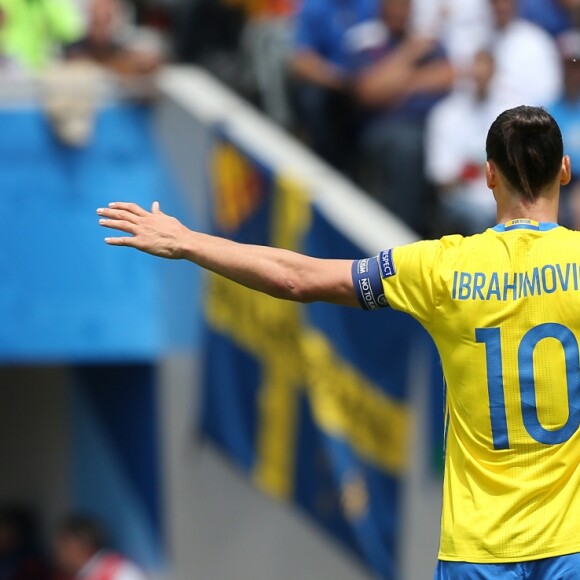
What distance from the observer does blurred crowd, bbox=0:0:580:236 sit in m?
8.54

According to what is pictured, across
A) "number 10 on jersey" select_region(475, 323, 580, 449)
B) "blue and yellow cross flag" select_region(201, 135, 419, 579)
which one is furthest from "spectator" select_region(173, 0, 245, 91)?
"number 10 on jersey" select_region(475, 323, 580, 449)

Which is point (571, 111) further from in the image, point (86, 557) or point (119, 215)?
point (119, 215)

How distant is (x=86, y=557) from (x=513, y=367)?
22.2 feet

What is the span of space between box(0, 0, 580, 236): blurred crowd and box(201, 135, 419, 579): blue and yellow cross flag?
586mm

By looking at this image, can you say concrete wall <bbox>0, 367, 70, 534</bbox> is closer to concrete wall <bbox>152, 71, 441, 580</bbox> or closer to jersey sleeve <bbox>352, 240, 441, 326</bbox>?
Result: concrete wall <bbox>152, 71, 441, 580</bbox>

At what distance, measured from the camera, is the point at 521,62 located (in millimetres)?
8633

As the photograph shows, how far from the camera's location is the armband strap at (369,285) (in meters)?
3.71

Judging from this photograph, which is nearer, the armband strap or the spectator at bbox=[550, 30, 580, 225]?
the armband strap

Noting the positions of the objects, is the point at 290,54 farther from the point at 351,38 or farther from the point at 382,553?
the point at 382,553

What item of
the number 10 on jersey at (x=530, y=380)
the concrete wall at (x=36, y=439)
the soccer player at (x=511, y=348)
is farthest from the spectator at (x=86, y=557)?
the number 10 on jersey at (x=530, y=380)

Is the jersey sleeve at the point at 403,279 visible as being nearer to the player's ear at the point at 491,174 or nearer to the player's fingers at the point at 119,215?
the player's ear at the point at 491,174

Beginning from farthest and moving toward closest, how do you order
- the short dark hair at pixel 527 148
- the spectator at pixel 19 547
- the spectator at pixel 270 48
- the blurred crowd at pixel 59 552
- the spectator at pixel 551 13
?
the spectator at pixel 19 547 < the spectator at pixel 270 48 < the blurred crowd at pixel 59 552 < the spectator at pixel 551 13 < the short dark hair at pixel 527 148

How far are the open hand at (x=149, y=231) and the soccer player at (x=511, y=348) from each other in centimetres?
47

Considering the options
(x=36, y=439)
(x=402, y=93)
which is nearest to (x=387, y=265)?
(x=402, y=93)
